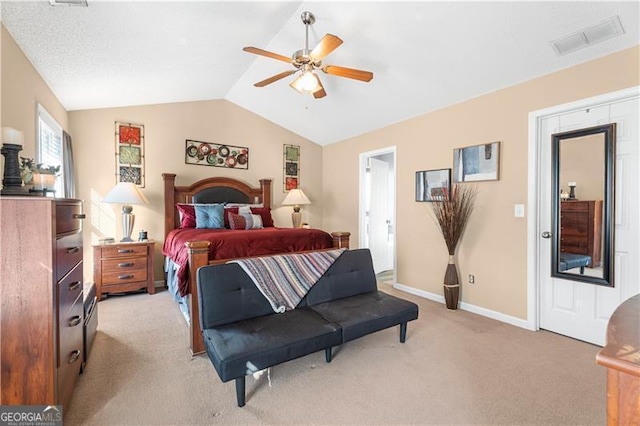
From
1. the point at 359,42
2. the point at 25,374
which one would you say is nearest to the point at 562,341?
the point at 359,42

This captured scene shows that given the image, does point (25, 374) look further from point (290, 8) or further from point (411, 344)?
point (290, 8)

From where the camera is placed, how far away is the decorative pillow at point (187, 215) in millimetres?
4109

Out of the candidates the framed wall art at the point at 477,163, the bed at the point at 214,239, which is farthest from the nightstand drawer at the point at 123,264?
the framed wall art at the point at 477,163

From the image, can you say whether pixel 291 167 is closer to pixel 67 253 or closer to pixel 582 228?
pixel 67 253

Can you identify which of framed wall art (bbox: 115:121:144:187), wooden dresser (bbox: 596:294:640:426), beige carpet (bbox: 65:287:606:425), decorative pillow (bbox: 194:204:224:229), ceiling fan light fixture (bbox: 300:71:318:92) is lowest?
beige carpet (bbox: 65:287:606:425)

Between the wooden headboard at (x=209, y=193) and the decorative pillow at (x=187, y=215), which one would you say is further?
the wooden headboard at (x=209, y=193)

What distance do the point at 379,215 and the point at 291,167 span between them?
74.9 inches

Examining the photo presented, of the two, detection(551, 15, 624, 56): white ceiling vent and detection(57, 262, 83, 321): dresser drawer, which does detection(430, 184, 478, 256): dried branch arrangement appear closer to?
detection(551, 15, 624, 56): white ceiling vent

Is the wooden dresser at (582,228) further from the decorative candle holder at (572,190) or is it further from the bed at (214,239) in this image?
the bed at (214,239)

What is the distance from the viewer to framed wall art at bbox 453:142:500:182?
10.3ft

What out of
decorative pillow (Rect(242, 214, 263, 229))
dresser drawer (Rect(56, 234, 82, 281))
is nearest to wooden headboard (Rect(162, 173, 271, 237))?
decorative pillow (Rect(242, 214, 263, 229))

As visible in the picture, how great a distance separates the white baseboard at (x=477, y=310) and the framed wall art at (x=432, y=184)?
4.17 ft

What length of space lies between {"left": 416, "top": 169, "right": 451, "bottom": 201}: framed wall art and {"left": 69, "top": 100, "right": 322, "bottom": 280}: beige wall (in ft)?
7.94

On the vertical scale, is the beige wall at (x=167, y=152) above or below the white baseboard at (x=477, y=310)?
above
